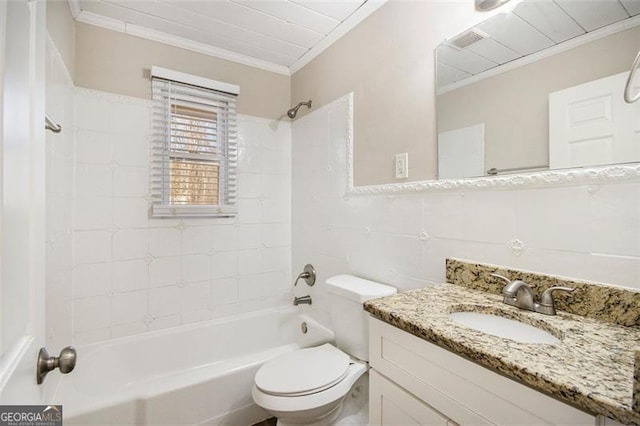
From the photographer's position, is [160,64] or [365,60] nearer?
[365,60]

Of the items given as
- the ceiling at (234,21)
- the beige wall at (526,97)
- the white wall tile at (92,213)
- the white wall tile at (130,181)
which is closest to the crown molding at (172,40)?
the ceiling at (234,21)

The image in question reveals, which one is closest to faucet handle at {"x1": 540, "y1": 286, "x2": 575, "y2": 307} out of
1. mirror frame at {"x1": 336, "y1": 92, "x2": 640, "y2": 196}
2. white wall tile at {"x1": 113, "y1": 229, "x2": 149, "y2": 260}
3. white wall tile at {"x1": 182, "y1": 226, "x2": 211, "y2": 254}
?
mirror frame at {"x1": 336, "y1": 92, "x2": 640, "y2": 196}

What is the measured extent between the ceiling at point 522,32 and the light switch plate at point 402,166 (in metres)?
0.36

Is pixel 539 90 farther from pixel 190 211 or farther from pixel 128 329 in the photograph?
pixel 128 329

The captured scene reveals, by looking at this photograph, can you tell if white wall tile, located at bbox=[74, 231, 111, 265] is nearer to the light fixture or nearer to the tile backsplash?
the tile backsplash

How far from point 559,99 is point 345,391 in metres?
1.41

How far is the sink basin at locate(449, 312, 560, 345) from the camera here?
884 mm

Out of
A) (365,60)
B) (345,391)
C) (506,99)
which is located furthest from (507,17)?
(345,391)

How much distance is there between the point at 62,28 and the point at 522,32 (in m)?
2.06

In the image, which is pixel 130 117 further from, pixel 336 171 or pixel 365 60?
pixel 365 60

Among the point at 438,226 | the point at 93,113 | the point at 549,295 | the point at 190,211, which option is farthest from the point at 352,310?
the point at 93,113

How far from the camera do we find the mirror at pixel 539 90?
859 mm

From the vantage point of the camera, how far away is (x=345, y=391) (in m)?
1.35

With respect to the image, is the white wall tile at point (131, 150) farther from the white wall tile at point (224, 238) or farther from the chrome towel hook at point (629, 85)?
the chrome towel hook at point (629, 85)
